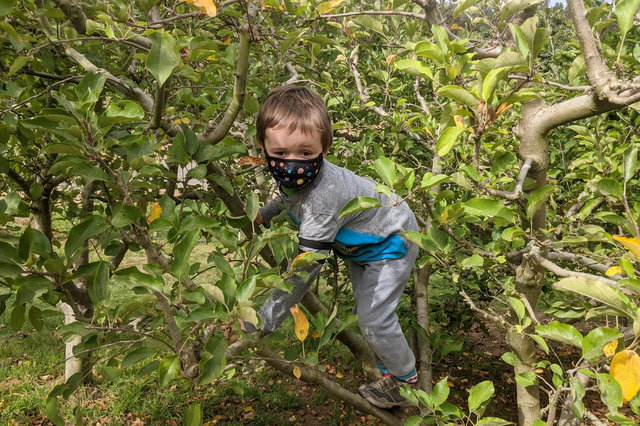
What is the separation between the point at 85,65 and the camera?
1.39m

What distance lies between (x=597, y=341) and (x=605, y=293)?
0.50 feet

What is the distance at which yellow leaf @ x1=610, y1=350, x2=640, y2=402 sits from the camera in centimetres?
91

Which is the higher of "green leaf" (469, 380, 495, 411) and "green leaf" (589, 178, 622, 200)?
"green leaf" (589, 178, 622, 200)

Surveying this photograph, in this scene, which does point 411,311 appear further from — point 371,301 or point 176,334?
point 176,334

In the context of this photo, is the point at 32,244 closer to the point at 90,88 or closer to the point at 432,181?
the point at 90,88

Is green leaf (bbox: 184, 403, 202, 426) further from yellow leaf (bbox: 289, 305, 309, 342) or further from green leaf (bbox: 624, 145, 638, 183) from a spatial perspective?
green leaf (bbox: 624, 145, 638, 183)

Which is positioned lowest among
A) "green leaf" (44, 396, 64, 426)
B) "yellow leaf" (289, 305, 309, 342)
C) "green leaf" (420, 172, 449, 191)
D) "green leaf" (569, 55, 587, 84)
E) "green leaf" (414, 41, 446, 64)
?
"green leaf" (44, 396, 64, 426)

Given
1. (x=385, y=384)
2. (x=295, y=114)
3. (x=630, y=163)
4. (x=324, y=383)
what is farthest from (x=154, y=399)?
(x=630, y=163)

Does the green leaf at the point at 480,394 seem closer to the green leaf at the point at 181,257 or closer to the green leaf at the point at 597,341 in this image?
the green leaf at the point at 597,341

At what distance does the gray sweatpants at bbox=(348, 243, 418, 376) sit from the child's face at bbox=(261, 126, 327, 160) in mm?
577

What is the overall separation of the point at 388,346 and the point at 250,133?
3.49 feet

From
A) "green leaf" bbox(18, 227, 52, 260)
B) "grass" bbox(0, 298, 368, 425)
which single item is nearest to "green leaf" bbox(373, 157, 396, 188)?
"green leaf" bbox(18, 227, 52, 260)

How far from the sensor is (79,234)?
48.0 inches

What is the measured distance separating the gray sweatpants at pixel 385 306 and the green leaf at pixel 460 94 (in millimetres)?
908
